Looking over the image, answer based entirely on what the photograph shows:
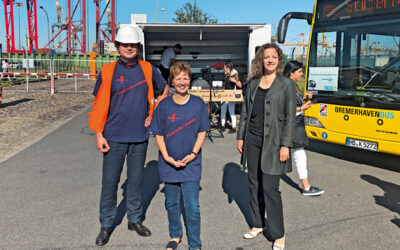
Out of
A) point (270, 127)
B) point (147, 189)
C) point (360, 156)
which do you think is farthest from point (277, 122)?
point (360, 156)

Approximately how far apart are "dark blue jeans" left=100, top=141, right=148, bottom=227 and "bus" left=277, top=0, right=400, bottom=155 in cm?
416

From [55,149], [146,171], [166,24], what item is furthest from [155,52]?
[146,171]

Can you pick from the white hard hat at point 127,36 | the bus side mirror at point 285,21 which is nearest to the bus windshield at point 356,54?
the bus side mirror at point 285,21

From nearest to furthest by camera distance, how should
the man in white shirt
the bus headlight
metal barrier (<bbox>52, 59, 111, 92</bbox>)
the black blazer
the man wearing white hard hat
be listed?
1. the black blazer
2. the man wearing white hard hat
3. the bus headlight
4. the man in white shirt
5. metal barrier (<bbox>52, 59, 111, 92</bbox>)

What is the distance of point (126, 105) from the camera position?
3.29 meters

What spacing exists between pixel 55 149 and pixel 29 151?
47 centimetres

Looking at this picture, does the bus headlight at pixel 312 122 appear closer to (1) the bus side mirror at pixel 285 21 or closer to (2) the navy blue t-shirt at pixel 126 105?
(1) the bus side mirror at pixel 285 21

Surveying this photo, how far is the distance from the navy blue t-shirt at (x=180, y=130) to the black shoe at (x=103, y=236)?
86cm

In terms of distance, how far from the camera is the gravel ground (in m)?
7.68

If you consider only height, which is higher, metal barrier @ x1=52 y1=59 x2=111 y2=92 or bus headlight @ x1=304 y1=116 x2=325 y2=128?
metal barrier @ x1=52 y1=59 x2=111 y2=92

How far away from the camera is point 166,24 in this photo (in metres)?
9.34

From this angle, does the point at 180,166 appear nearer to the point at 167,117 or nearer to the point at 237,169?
the point at 167,117

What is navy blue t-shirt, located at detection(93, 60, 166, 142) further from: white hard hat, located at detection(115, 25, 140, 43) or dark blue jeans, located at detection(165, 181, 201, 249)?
dark blue jeans, located at detection(165, 181, 201, 249)

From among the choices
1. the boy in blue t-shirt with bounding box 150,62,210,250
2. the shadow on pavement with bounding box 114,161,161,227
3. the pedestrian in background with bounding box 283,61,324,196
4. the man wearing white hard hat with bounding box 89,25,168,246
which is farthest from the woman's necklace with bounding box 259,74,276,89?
the shadow on pavement with bounding box 114,161,161,227
